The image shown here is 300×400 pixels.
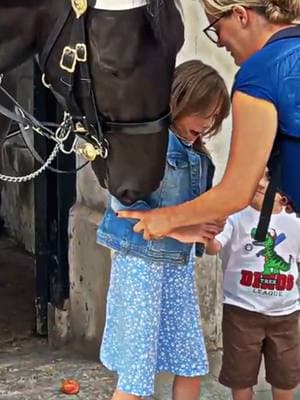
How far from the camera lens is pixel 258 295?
3.42 metres

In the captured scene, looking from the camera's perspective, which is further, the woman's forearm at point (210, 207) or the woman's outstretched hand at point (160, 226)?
the woman's outstretched hand at point (160, 226)

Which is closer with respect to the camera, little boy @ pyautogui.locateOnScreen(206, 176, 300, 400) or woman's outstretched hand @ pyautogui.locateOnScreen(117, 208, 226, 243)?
woman's outstretched hand @ pyautogui.locateOnScreen(117, 208, 226, 243)

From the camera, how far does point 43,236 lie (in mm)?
4621

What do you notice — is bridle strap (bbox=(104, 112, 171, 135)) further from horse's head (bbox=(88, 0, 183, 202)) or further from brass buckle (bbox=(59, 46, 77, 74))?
brass buckle (bbox=(59, 46, 77, 74))

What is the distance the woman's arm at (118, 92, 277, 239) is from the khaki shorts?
0.86 meters

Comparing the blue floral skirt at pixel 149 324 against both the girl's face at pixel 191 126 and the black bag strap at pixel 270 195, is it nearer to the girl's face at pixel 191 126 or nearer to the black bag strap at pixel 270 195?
the girl's face at pixel 191 126

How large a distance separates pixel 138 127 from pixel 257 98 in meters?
0.40

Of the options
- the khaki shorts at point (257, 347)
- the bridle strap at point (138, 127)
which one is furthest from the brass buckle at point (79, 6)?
the khaki shorts at point (257, 347)

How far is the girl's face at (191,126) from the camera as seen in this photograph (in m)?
3.06

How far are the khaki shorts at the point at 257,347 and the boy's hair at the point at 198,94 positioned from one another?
0.76 m

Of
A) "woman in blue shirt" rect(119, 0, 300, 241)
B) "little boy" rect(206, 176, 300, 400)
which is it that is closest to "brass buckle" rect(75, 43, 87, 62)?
"woman in blue shirt" rect(119, 0, 300, 241)

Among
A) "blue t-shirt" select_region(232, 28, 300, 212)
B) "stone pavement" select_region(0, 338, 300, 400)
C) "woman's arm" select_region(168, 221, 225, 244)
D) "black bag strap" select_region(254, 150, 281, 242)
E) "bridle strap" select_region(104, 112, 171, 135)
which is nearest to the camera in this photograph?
"blue t-shirt" select_region(232, 28, 300, 212)

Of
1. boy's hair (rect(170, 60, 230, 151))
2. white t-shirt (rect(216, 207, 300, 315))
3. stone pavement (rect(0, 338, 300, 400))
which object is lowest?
stone pavement (rect(0, 338, 300, 400))

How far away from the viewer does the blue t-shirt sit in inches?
93.7
